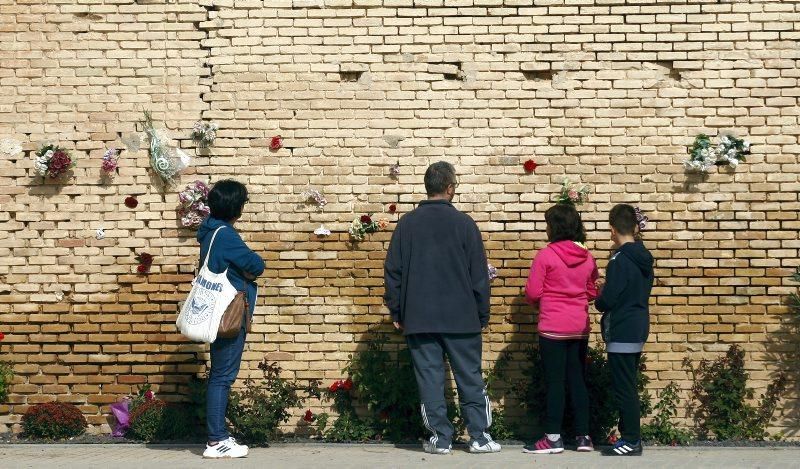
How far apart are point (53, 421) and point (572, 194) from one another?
451 centimetres

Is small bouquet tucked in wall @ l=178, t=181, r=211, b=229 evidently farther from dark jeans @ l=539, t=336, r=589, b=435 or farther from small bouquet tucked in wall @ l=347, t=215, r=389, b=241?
dark jeans @ l=539, t=336, r=589, b=435

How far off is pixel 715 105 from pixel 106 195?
502 centimetres

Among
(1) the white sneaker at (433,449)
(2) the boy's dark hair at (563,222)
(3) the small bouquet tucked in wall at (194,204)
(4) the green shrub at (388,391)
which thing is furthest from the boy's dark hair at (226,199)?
(2) the boy's dark hair at (563,222)

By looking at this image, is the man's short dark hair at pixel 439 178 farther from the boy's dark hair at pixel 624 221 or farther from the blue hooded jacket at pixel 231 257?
the blue hooded jacket at pixel 231 257

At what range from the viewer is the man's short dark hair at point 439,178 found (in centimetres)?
715

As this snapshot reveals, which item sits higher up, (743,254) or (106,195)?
(106,195)

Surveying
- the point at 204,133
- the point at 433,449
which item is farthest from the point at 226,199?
the point at 433,449

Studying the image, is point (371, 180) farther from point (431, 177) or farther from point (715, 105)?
point (715, 105)

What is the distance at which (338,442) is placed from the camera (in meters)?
7.81

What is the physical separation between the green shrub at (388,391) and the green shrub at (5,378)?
276 centimetres

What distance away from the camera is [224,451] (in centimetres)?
696

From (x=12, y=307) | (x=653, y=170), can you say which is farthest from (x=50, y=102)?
(x=653, y=170)

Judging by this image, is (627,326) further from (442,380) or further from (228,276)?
(228,276)

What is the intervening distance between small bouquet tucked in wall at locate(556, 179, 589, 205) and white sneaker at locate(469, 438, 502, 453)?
203cm
